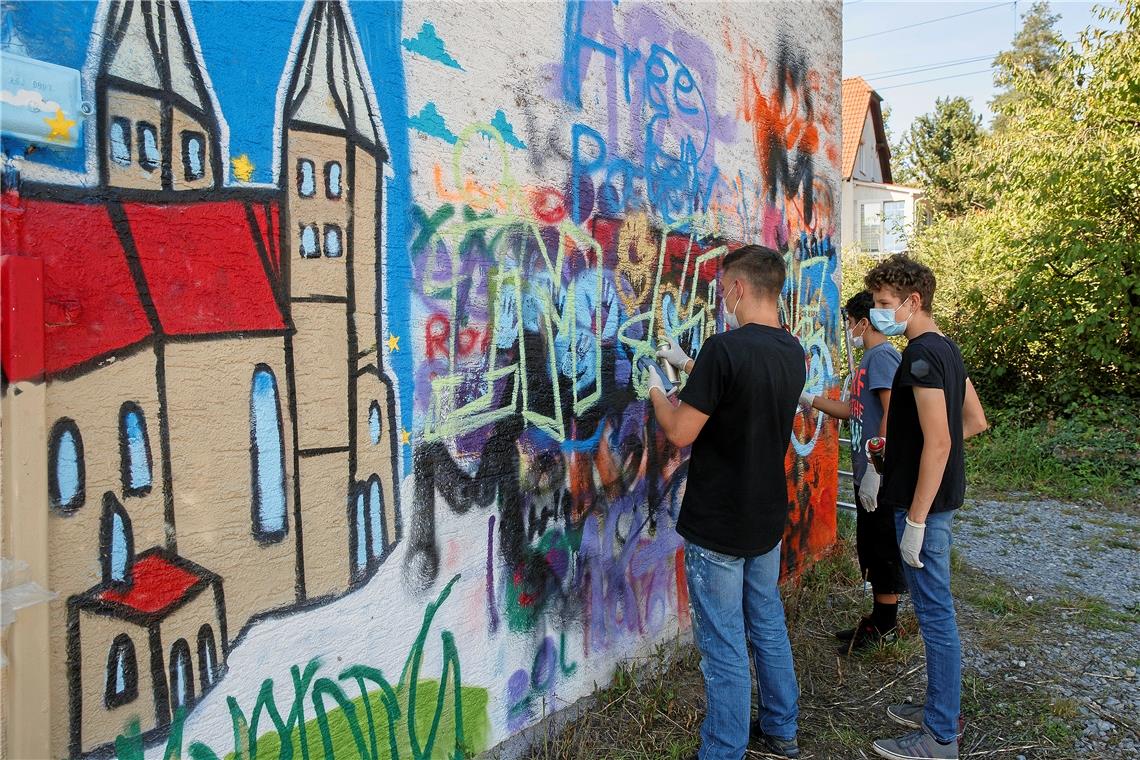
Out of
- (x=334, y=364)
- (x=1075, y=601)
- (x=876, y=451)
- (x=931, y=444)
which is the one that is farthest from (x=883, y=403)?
(x=334, y=364)

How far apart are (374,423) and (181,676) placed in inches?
34.0

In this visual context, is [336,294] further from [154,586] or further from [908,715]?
[908,715]

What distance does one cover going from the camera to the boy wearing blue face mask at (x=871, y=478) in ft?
13.0

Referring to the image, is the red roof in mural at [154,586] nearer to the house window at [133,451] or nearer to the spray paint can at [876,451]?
the house window at [133,451]

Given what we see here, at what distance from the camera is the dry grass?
3.20 m

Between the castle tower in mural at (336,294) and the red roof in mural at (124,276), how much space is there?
4.8 inches

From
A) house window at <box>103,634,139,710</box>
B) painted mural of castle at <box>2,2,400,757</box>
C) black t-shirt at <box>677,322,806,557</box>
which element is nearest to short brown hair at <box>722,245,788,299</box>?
black t-shirt at <box>677,322,806,557</box>

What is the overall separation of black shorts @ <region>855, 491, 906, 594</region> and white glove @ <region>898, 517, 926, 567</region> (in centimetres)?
93

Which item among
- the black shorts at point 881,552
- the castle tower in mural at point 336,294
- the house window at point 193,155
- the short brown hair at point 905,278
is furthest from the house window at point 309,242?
the black shorts at point 881,552

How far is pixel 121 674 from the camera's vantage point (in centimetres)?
186

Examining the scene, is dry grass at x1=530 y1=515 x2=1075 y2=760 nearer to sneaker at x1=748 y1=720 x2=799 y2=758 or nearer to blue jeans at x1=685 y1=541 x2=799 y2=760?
sneaker at x1=748 y1=720 x2=799 y2=758

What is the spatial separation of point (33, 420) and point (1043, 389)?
11653 mm

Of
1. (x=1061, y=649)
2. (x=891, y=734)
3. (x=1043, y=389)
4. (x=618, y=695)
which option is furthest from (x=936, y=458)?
(x=1043, y=389)

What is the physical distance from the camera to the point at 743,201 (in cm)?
440
